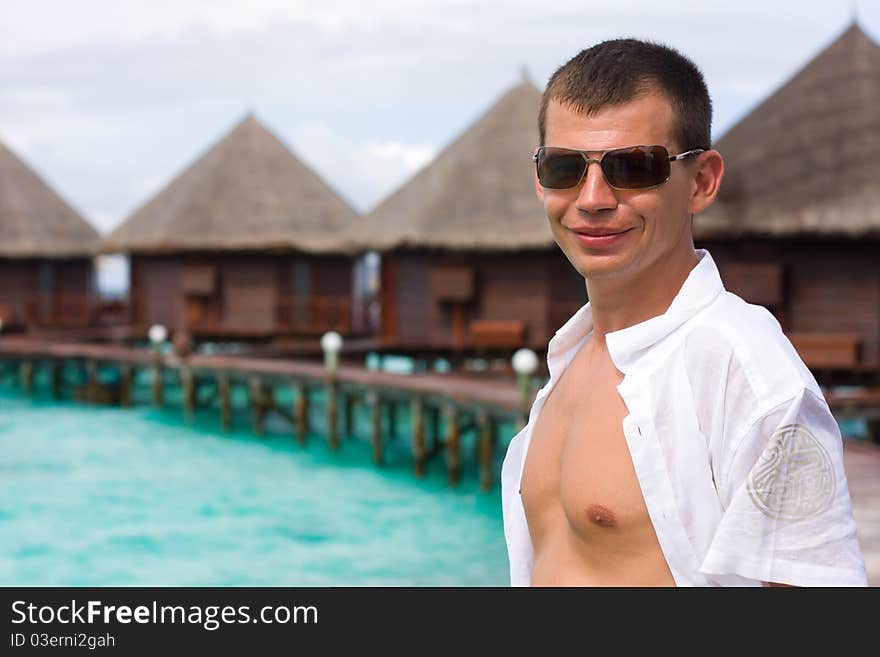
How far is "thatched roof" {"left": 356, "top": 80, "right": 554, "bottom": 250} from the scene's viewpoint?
54.0ft

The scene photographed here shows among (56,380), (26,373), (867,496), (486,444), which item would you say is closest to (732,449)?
(867,496)

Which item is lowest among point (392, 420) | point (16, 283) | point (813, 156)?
point (392, 420)

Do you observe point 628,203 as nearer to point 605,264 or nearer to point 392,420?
point 605,264

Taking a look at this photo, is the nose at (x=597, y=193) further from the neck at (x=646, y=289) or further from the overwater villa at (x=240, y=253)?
the overwater villa at (x=240, y=253)

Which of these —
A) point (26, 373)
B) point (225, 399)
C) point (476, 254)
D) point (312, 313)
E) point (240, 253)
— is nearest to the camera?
point (225, 399)

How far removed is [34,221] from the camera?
83.9ft

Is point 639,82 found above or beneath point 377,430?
above

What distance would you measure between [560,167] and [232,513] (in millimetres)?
11618

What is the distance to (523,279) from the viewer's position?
16.5 m

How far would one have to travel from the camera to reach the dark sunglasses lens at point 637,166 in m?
1.28

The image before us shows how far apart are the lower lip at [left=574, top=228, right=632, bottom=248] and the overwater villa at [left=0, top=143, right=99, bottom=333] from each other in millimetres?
24750

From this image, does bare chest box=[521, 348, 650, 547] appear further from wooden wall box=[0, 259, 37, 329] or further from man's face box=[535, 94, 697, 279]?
wooden wall box=[0, 259, 37, 329]
